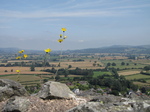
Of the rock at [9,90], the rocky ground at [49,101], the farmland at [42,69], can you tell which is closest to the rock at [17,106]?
the rocky ground at [49,101]

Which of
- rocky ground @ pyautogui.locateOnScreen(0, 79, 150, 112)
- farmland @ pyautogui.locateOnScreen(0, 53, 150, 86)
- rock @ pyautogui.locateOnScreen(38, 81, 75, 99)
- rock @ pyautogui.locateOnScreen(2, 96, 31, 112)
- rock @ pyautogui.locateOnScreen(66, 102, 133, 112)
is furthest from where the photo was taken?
farmland @ pyautogui.locateOnScreen(0, 53, 150, 86)

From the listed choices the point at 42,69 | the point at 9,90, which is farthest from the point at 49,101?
the point at 42,69

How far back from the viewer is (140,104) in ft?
21.0

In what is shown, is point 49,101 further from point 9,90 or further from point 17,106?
point 9,90

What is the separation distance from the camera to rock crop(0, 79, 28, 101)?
1083 cm

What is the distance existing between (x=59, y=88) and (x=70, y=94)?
2.38 feet

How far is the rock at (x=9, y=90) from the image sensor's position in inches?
426

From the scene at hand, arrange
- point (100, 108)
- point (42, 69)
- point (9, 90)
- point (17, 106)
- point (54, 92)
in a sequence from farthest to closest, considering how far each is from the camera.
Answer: point (42, 69) → point (9, 90) → point (54, 92) → point (17, 106) → point (100, 108)

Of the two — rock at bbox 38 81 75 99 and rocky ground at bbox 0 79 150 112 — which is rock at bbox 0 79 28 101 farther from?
rock at bbox 38 81 75 99

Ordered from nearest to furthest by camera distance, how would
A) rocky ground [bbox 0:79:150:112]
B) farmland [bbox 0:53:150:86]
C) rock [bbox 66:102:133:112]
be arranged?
rock [bbox 66:102:133:112], rocky ground [bbox 0:79:150:112], farmland [bbox 0:53:150:86]

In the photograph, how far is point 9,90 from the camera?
11047 mm

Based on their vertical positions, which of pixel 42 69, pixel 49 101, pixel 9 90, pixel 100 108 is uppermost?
pixel 42 69

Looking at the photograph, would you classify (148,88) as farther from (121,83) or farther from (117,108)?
(117,108)

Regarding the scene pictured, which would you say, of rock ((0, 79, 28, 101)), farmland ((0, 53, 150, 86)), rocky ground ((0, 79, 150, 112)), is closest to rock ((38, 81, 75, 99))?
rocky ground ((0, 79, 150, 112))
